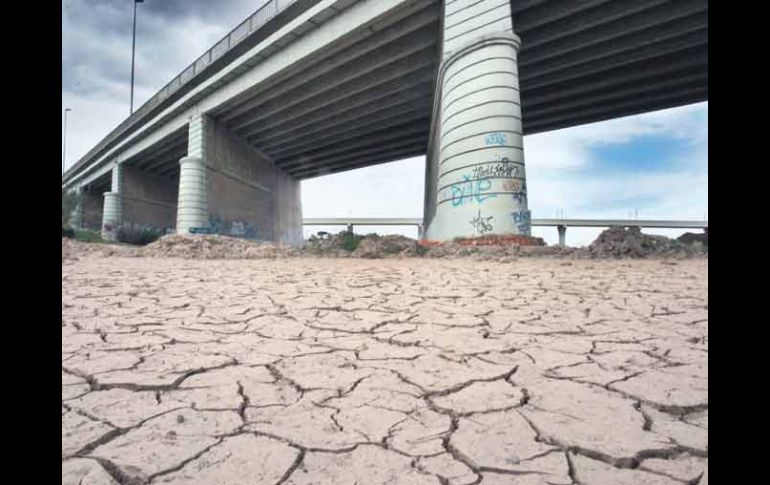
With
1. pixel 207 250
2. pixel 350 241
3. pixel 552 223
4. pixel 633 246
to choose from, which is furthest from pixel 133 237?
pixel 552 223

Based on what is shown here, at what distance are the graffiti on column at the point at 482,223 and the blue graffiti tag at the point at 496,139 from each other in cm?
145

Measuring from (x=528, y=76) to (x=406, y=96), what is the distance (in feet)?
14.2

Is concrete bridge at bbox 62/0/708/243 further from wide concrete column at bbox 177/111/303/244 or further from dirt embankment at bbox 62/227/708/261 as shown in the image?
dirt embankment at bbox 62/227/708/261

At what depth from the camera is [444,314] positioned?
221 cm

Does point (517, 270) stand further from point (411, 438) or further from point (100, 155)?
point (100, 155)

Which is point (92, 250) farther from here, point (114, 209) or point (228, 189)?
point (114, 209)

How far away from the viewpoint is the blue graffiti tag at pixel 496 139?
7246 mm

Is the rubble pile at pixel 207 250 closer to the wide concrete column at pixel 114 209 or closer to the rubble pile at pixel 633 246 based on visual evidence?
the rubble pile at pixel 633 246

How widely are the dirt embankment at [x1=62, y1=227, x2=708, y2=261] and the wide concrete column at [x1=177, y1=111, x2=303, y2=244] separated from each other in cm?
683

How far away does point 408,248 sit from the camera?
7219 mm

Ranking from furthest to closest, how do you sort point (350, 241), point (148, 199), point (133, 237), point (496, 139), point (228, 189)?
point (148, 199) → point (133, 237) → point (228, 189) → point (350, 241) → point (496, 139)

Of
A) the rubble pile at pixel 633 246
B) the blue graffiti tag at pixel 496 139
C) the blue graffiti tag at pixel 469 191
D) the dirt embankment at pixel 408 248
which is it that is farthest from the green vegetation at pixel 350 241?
the rubble pile at pixel 633 246

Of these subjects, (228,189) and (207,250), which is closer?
(207,250)

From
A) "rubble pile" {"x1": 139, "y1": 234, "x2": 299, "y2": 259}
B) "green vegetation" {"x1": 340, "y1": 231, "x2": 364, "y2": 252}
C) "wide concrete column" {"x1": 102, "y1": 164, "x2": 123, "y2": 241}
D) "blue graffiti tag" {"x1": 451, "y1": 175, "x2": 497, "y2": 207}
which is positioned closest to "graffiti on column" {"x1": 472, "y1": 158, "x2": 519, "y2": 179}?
"blue graffiti tag" {"x1": 451, "y1": 175, "x2": 497, "y2": 207}
